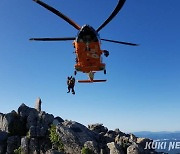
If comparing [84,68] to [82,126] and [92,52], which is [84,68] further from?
[82,126]

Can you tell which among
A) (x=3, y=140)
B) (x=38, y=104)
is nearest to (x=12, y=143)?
(x=3, y=140)

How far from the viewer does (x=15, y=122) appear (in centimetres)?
5803

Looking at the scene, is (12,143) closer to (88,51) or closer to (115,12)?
(88,51)

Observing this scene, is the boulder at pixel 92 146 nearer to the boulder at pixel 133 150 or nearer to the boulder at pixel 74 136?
the boulder at pixel 74 136

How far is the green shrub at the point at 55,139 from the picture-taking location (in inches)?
1915

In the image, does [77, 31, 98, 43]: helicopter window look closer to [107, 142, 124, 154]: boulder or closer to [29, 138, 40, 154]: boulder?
[107, 142, 124, 154]: boulder

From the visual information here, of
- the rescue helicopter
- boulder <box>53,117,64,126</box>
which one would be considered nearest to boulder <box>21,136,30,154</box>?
boulder <box>53,117,64,126</box>

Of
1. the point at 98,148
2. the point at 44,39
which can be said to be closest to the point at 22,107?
the point at 98,148

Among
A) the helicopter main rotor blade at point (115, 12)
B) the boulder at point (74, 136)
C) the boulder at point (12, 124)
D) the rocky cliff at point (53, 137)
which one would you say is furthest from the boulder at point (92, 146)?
the helicopter main rotor blade at point (115, 12)

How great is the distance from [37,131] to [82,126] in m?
9.17

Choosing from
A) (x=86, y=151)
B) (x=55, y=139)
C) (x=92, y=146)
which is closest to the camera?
(x=86, y=151)

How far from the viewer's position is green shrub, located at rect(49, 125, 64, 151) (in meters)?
48.7

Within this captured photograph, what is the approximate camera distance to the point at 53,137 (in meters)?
50.7

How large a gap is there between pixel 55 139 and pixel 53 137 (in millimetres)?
796
